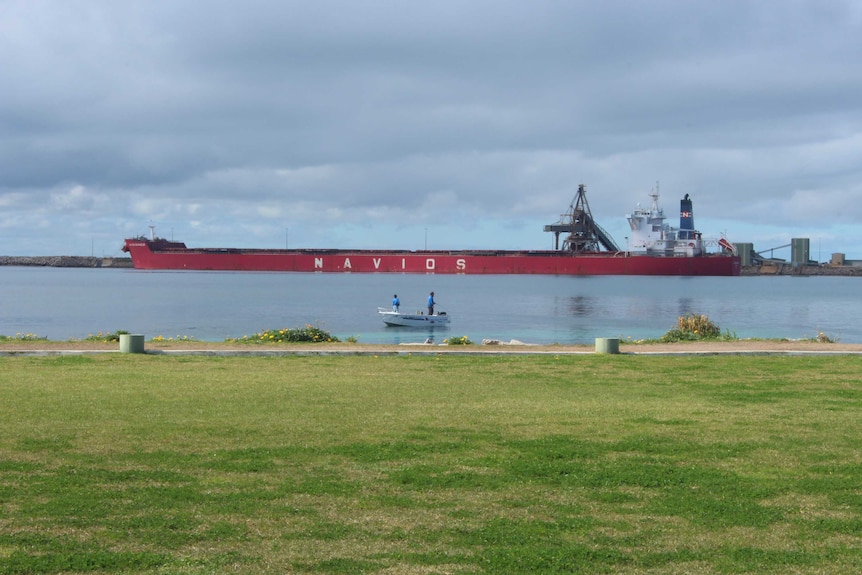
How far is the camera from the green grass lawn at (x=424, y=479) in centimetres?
530

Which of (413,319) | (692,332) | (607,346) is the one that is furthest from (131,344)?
(413,319)

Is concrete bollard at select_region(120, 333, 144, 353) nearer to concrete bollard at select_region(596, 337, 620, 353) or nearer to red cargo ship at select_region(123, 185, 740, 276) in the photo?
concrete bollard at select_region(596, 337, 620, 353)

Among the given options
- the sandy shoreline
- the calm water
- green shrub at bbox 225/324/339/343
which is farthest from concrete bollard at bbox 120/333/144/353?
the calm water

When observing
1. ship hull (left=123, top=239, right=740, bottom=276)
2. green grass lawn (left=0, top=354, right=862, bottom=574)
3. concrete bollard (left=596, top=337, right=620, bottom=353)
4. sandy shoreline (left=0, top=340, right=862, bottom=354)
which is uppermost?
Answer: ship hull (left=123, top=239, right=740, bottom=276)

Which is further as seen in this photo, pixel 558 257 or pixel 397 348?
pixel 558 257

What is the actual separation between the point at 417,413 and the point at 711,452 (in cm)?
332

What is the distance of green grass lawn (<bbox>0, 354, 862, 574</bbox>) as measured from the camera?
209 inches

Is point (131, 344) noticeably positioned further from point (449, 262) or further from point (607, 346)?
point (449, 262)

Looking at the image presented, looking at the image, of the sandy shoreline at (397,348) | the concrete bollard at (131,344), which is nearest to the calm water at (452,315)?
the sandy shoreline at (397,348)

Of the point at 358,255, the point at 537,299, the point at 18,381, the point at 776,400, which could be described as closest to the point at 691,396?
the point at 776,400

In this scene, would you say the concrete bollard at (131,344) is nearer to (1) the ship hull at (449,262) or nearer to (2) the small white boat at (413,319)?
(2) the small white boat at (413,319)

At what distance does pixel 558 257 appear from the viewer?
341 ft

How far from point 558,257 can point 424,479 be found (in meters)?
98.2

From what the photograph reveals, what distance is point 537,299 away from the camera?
66438 millimetres
